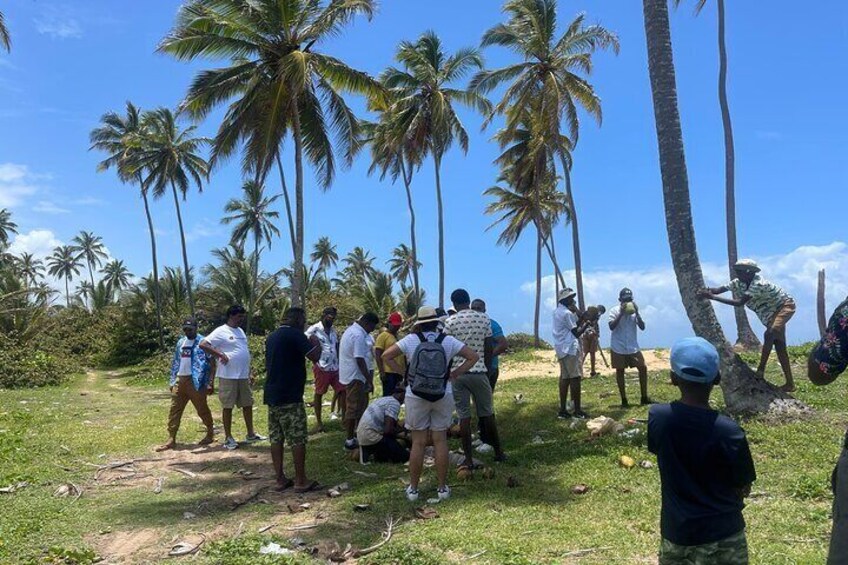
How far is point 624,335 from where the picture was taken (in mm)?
9750

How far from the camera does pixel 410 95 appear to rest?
24.9 metres

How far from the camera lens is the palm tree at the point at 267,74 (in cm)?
1489

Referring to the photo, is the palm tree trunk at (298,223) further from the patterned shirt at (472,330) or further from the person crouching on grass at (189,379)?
the patterned shirt at (472,330)

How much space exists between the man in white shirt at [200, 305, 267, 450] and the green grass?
0.74 m

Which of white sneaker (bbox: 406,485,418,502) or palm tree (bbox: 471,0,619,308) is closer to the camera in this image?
white sneaker (bbox: 406,485,418,502)

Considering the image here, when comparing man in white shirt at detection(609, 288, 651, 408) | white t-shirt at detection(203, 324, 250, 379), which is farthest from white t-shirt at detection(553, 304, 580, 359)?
white t-shirt at detection(203, 324, 250, 379)

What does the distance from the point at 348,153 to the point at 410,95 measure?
8.93m

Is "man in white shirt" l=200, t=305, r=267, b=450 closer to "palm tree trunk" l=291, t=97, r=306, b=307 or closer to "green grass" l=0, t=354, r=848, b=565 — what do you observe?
"green grass" l=0, t=354, r=848, b=565

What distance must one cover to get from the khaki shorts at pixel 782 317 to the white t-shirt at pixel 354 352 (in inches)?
213

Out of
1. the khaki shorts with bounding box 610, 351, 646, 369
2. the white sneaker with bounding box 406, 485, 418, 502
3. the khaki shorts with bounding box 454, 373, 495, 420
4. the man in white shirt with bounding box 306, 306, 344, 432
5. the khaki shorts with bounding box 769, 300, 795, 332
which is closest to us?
the white sneaker with bounding box 406, 485, 418, 502

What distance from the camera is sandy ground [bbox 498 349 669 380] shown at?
16406 mm

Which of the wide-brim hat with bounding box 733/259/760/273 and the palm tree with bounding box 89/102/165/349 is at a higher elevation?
the palm tree with bounding box 89/102/165/349

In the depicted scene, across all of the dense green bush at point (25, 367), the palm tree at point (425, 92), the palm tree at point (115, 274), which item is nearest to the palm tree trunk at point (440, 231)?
the palm tree at point (425, 92)

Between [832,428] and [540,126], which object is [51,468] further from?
[540,126]
